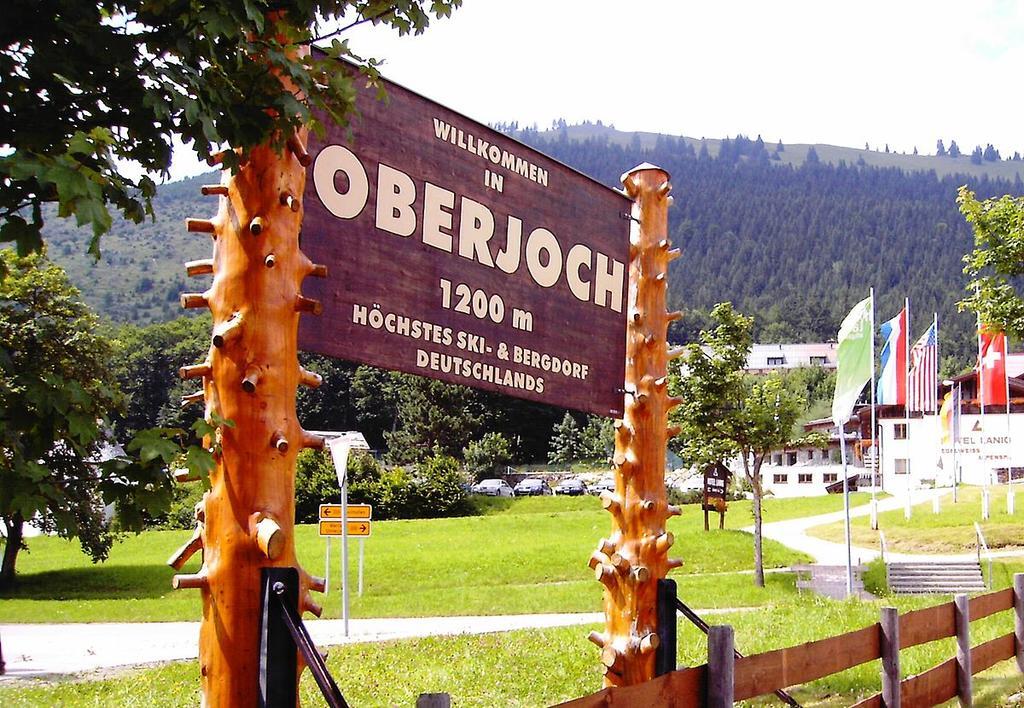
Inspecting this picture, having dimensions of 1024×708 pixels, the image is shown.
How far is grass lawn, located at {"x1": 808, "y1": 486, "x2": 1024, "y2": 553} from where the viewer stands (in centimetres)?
3131

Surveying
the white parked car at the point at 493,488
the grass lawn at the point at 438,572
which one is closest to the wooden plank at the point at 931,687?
the grass lawn at the point at 438,572

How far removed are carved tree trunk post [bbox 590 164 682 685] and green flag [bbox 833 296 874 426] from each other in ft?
63.4

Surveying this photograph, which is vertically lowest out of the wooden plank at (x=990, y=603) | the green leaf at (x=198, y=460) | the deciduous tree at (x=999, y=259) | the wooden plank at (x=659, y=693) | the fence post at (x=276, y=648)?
the wooden plank at (x=990, y=603)

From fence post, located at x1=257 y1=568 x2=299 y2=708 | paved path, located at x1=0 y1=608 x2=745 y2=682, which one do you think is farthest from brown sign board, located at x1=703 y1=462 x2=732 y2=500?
fence post, located at x1=257 y1=568 x2=299 y2=708

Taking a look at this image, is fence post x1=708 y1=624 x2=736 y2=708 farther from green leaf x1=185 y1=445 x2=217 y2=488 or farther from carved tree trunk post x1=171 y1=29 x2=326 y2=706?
green leaf x1=185 y1=445 x2=217 y2=488

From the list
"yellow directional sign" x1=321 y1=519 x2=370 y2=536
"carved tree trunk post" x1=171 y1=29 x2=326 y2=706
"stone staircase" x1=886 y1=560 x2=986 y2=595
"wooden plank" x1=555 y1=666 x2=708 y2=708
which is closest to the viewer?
"carved tree trunk post" x1=171 y1=29 x2=326 y2=706

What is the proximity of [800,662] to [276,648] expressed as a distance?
3.20 m

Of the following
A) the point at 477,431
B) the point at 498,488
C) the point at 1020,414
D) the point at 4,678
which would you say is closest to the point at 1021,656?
the point at 4,678

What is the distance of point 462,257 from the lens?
4840 mm

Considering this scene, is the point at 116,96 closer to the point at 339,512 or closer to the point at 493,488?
the point at 339,512

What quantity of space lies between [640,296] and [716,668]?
2.31 meters

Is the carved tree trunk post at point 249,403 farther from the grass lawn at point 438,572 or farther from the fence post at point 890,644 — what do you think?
the grass lawn at point 438,572

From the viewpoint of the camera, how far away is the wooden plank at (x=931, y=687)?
23.5ft

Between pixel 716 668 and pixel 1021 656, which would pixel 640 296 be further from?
pixel 1021 656
